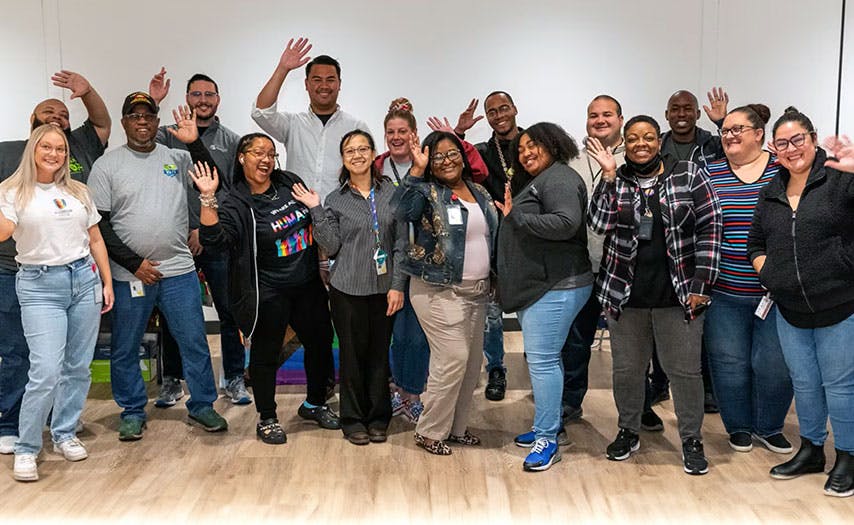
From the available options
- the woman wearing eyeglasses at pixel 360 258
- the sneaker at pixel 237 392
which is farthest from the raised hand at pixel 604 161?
the sneaker at pixel 237 392

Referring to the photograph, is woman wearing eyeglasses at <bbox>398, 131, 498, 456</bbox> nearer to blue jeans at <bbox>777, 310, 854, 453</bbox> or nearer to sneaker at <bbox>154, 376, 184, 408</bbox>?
blue jeans at <bbox>777, 310, 854, 453</bbox>

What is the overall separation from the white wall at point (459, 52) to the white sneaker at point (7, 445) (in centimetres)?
289

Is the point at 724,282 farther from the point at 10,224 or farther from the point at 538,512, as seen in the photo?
the point at 10,224

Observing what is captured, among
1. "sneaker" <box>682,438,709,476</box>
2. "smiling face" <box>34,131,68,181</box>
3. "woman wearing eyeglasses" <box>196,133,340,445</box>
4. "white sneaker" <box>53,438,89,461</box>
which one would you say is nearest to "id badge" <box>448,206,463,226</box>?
"woman wearing eyeglasses" <box>196,133,340,445</box>

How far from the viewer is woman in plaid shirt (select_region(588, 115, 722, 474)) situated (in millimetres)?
3453

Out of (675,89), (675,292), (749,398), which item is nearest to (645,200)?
(675,292)

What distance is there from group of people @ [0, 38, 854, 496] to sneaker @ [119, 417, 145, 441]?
25 millimetres

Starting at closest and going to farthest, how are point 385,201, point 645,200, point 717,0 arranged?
point 645,200
point 385,201
point 717,0

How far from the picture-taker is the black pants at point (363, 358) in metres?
A: 3.93

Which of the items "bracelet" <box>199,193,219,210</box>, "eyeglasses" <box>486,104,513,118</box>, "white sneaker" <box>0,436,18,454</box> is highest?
"eyeglasses" <box>486,104,513,118</box>

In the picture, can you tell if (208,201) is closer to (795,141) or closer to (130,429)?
(130,429)

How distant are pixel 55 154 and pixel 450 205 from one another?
66.3 inches

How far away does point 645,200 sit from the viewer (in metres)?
3.47

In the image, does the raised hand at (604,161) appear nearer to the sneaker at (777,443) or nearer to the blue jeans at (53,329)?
the sneaker at (777,443)
